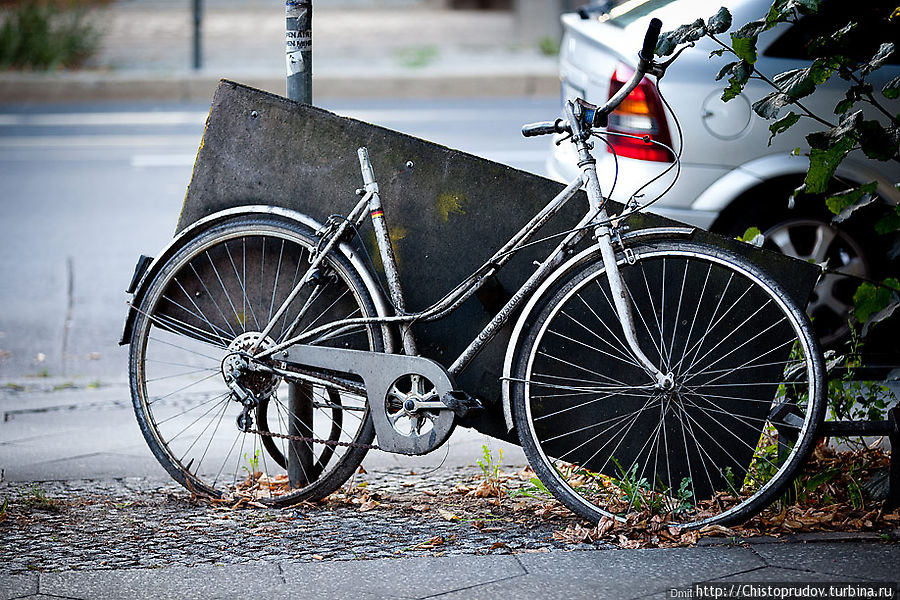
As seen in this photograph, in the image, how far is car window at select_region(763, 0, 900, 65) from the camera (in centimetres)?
368

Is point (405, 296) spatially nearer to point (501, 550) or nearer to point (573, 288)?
point (573, 288)

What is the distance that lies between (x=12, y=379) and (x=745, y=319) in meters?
3.90

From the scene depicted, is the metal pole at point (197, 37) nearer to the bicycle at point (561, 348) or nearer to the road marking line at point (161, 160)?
the road marking line at point (161, 160)

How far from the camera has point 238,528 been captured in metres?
3.63

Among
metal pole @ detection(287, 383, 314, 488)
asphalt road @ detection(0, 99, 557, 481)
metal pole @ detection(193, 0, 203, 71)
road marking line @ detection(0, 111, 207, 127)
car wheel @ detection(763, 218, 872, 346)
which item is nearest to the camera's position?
metal pole @ detection(287, 383, 314, 488)

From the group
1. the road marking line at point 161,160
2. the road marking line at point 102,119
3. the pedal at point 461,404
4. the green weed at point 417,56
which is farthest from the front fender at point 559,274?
the green weed at point 417,56

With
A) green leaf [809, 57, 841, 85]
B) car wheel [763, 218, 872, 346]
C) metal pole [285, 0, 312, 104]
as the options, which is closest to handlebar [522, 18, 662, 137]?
green leaf [809, 57, 841, 85]

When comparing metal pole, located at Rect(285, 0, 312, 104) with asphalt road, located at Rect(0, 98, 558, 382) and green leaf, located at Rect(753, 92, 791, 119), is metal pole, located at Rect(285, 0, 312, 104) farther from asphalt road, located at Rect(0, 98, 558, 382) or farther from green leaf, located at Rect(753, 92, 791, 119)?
asphalt road, located at Rect(0, 98, 558, 382)

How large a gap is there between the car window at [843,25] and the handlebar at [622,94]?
0.65 m

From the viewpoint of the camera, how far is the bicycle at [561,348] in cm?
347

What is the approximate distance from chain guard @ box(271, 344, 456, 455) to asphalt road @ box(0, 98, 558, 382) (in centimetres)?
260

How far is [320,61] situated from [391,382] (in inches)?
531

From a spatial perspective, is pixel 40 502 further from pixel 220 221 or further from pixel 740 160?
pixel 740 160

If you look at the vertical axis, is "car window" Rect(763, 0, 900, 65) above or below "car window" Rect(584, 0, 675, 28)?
below
